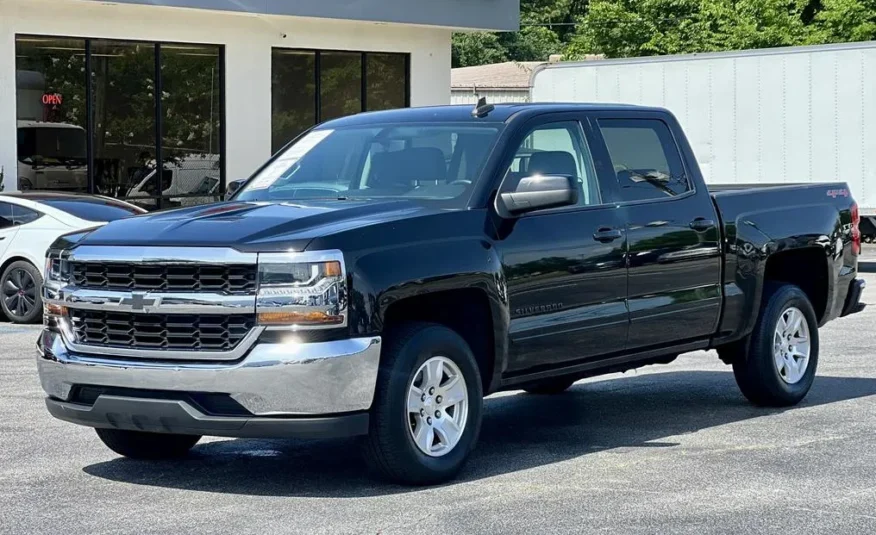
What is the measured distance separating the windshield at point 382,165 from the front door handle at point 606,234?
0.80 metres

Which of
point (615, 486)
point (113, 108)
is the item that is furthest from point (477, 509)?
point (113, 108)

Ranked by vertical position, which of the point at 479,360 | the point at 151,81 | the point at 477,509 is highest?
the point at 151,81

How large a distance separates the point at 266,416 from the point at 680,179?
11.5ft

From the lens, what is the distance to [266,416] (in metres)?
6.96

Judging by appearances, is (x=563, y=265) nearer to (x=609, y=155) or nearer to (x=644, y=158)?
(x=609, y=155)

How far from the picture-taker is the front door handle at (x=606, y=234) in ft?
27.6

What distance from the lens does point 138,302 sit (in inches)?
283

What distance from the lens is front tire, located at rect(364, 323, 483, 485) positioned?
23.4ft

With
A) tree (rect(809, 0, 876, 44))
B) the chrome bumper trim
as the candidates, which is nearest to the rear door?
the chrome bumper trim

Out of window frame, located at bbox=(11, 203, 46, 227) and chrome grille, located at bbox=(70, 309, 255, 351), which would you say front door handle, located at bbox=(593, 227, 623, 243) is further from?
window frame, located at bbox=(11, 203, 46, 227)

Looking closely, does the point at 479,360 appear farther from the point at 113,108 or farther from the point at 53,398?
the point at 113,108

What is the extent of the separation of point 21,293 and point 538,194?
954cm

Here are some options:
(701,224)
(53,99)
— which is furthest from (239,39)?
(701,224)

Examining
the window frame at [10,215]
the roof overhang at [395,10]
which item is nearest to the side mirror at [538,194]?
the window frame at [10,215]
